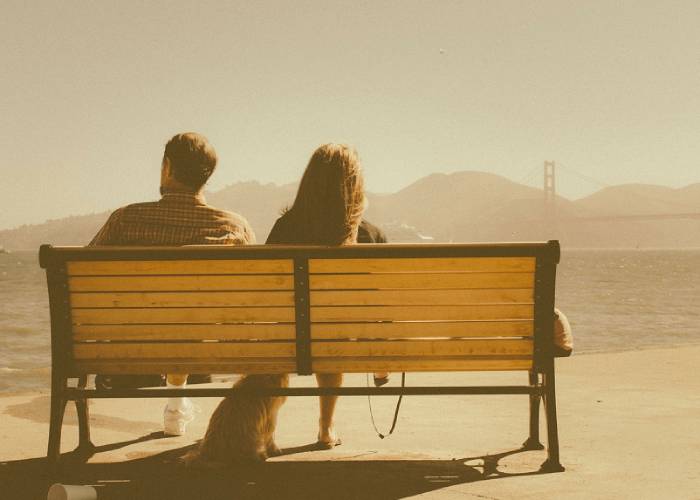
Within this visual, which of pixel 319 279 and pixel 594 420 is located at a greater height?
pixel 319 279

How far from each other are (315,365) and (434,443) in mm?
997

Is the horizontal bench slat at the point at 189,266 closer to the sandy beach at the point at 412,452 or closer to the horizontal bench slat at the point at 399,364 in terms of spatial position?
the horizontal bench slat at the point at 399,364

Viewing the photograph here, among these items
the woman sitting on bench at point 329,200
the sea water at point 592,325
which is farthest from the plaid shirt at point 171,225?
the sea water at point 592,325

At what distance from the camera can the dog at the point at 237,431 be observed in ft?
12.3

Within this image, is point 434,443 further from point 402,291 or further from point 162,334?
point 162,334

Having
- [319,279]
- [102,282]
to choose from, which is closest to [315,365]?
[319,279]

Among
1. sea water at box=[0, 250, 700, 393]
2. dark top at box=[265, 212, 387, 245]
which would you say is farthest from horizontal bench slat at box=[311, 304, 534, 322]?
sea water at box=[0, 250, 700, 393]

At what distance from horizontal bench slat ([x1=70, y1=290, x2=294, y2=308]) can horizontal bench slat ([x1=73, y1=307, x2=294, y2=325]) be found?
0.02 meters

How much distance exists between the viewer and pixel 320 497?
10.8 feet

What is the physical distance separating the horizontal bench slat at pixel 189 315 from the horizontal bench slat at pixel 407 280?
6.8 inches

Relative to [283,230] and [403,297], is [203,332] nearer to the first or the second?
[283,230]

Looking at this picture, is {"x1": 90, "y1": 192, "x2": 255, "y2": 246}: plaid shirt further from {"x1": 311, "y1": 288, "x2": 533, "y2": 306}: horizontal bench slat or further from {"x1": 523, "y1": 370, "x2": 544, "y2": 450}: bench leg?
{"x1": 523, "y1": 370, "x2": 544, "y2": 450}: bench leg

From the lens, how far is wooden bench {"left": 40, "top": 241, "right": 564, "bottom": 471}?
3510mm

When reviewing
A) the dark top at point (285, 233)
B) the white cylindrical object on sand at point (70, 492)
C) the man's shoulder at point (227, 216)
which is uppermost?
the man's shoulder at point (227, 216)
